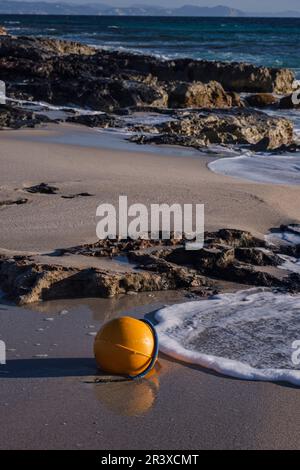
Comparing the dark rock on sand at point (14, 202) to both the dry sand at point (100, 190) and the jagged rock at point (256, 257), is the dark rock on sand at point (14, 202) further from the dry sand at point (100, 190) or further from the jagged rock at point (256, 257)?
the jagged rock at point (256, 257)

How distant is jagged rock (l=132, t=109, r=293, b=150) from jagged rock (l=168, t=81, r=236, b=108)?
252cm

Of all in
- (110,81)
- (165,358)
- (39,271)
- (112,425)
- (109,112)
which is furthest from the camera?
(110,81)

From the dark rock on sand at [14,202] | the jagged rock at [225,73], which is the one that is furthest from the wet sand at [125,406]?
the jagged rock at [225,73]

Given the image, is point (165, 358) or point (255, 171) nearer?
point (165, 358)

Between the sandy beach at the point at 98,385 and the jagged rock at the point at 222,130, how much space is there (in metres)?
4.84

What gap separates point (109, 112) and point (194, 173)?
6.32m

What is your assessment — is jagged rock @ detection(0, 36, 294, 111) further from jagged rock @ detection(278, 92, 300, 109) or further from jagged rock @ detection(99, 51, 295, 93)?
jagged rock @ detection(278, 92, 300, 109)

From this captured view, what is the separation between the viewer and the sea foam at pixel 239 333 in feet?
14.8

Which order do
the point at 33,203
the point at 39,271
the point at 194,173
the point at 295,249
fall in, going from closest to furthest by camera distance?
the point at 39,271 → the point at 295,249 → the point at 33,203 → the point at 194,173

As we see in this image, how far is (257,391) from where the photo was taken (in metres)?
4.20

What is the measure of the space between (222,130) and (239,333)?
9.30 m

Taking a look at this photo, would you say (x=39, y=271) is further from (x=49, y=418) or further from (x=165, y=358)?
(x=49, y=418)

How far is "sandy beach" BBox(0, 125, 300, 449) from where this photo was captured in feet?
12.0
